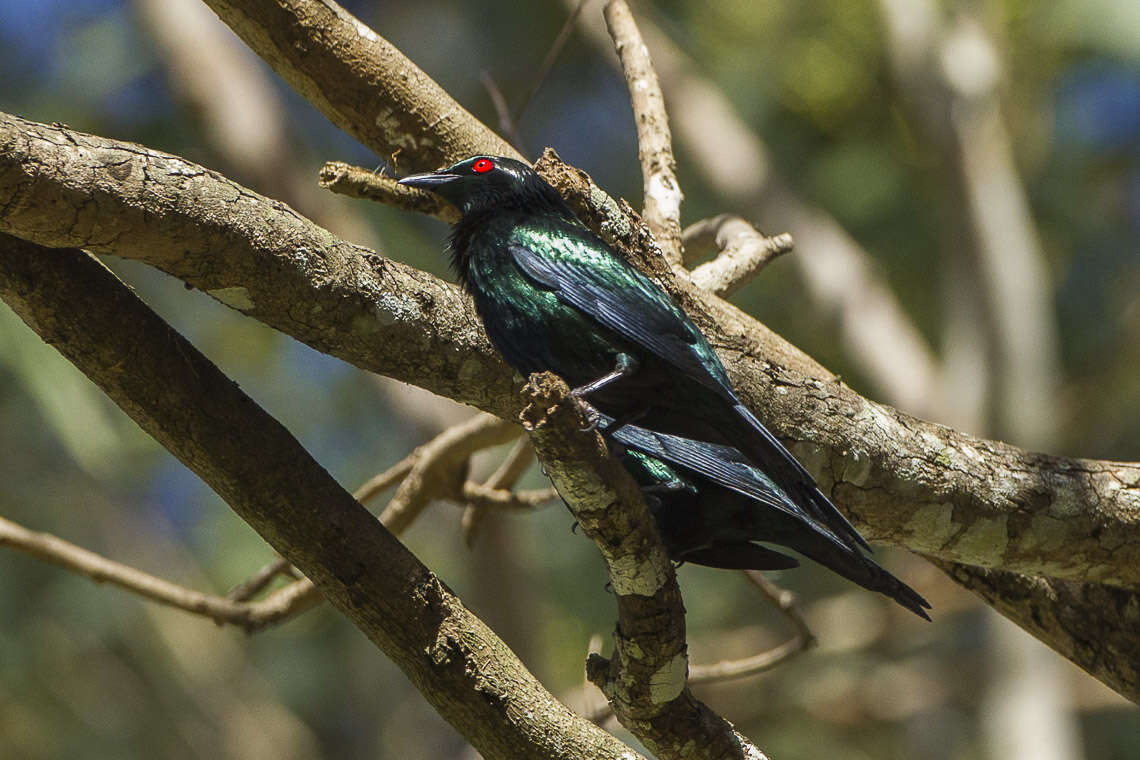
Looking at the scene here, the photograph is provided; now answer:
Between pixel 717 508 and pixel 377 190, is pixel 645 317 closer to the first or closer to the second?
pixel 717 508

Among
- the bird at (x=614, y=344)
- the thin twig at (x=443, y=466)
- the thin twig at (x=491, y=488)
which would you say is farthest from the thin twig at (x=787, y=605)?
the bird at (x=614, y=344)

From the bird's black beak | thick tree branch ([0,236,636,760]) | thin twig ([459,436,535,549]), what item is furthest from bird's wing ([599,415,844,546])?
thin twig ([459,436,535,549])

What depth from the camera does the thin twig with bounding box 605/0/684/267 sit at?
4180mm

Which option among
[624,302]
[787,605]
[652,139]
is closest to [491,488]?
[787,605]

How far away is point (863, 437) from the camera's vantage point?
329 centimetres

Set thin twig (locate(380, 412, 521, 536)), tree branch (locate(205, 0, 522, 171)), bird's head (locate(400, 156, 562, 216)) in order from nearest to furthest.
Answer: bird's head (locate(400, 156, 562, 216)) → tree branch (locate(205, 0, 522, 171)) → thin twig (locate(380, 412, 521, 536))

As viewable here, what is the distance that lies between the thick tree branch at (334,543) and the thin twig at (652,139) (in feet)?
5.59

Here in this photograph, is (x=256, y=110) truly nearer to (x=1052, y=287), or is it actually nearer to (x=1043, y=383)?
(x=1043, y=383)

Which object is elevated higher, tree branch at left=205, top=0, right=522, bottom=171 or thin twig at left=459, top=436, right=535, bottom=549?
tree branch at left=205, top=0, right=522, bottom=171

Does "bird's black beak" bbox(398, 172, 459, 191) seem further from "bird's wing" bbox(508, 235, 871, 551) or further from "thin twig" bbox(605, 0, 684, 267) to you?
"thin twig" bbox(605, 0, 684, 267)

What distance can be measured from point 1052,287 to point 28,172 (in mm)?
9528

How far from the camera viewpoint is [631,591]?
2.45 metres

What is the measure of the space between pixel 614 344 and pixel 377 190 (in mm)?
1056

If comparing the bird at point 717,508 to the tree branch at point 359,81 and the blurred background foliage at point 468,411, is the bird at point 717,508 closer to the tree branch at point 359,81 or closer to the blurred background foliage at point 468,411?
the tree branch at point 359,81
